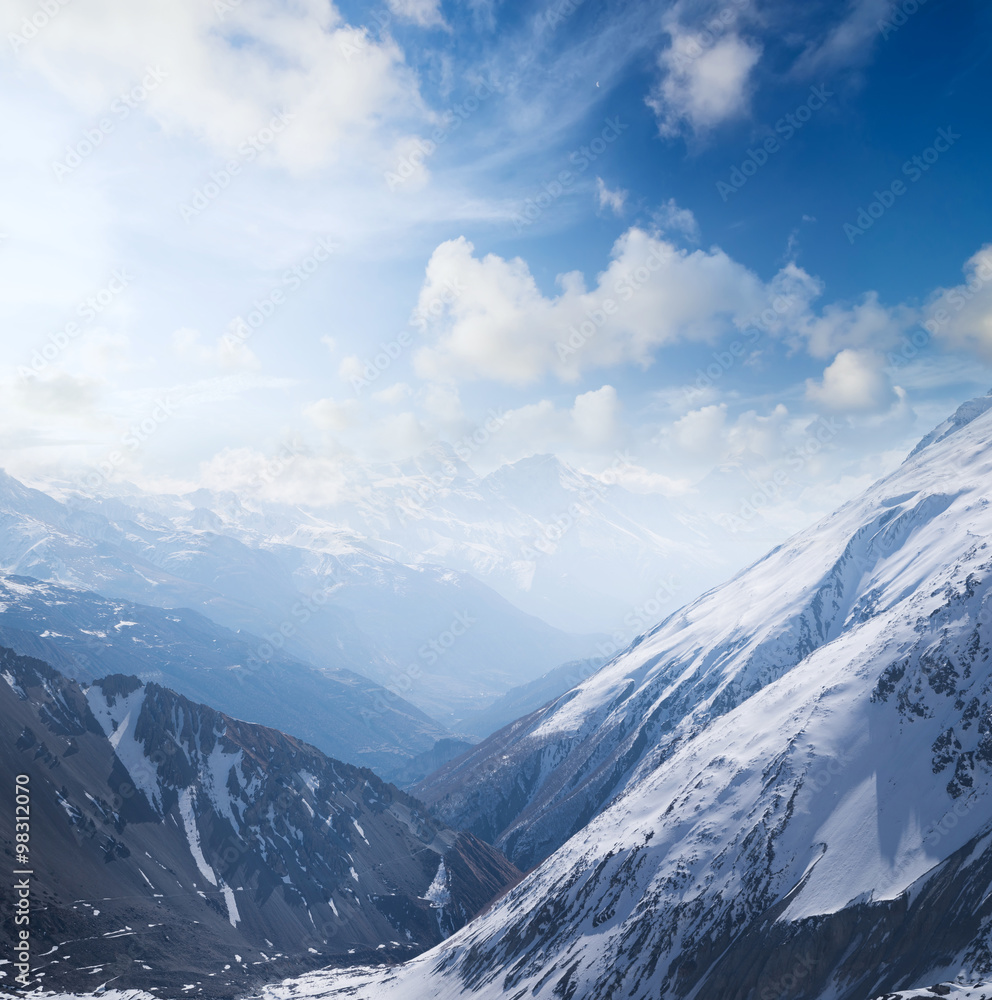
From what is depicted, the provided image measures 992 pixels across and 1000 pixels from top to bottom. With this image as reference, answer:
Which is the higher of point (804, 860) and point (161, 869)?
point (161, 869)

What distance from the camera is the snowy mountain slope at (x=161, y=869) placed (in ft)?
404

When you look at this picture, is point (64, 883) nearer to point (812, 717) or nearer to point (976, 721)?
point (812, 717)

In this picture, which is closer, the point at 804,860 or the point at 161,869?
the point at 804,860

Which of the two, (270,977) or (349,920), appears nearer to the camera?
(270,977)

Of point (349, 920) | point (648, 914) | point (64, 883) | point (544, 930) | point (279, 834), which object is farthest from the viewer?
point (279, 834)

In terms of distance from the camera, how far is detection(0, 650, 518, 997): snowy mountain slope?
123 metres

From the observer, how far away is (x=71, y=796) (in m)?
155

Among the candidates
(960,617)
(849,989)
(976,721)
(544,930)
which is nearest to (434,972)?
(544,930)

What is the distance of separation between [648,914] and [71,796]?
5685 inches

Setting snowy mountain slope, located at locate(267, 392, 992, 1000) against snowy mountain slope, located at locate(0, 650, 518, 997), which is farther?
snowy mountain slope, located at locate(0, 650, 518, 997)

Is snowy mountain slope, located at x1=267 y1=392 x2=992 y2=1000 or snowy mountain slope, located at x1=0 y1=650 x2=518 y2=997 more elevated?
snowy mountain slope, located at x1=0 y1=650 x2=518 y2=997

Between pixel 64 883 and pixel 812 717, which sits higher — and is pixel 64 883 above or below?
above

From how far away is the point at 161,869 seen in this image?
15625 centimetres

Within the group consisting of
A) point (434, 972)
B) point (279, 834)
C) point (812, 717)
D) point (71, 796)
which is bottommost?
point (434, 972)
